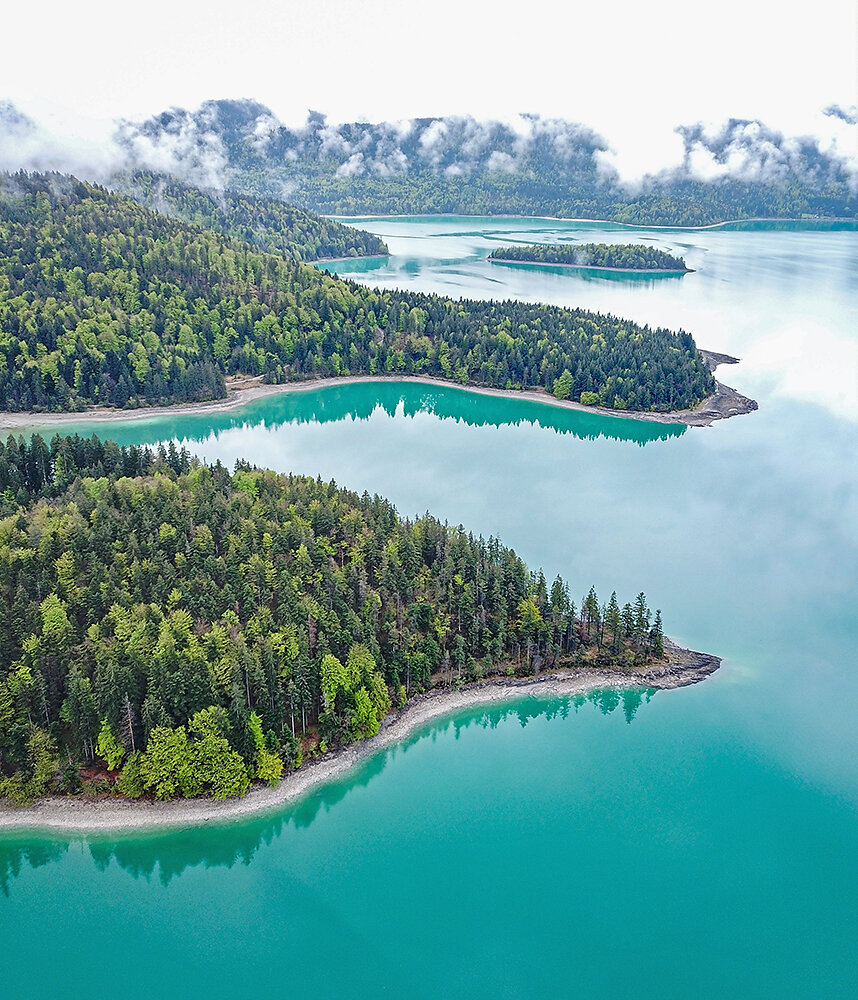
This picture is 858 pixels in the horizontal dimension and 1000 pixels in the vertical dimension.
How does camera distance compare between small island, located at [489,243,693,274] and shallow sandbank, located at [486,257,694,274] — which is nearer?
shallow sandbank, located at [486,257,694,274]

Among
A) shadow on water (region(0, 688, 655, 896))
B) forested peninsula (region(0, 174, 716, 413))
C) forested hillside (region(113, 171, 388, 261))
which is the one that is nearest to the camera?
shadow on water (region(0, 688, 655, 896))

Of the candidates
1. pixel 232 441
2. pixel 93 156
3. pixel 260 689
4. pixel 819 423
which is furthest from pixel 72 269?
pixel 819 423

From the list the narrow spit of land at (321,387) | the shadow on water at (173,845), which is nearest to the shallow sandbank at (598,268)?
the narrow spit of land at (321,387)

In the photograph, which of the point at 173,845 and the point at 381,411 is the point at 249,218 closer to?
the point at 381,411

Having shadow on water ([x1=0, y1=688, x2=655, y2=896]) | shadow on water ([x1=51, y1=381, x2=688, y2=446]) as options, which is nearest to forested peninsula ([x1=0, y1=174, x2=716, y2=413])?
shadow on water ([x1=51, y1=381, x2=688, y2=446])

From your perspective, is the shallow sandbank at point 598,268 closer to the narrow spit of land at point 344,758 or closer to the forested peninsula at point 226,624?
the forested peninsula at point 226,624

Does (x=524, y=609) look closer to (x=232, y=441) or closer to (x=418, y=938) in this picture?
(x=418, y=938)

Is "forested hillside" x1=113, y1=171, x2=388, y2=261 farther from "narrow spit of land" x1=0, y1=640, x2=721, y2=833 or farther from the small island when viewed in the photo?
"narrow spit of land" x1=0, y1=640, x2=721, y2=833
